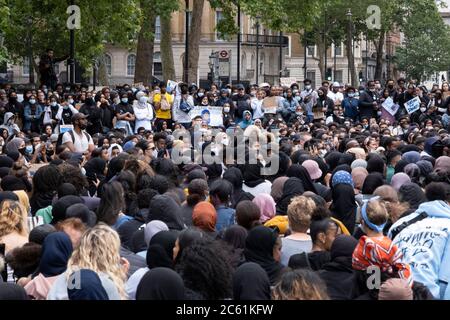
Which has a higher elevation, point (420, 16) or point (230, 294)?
point (420, 16)

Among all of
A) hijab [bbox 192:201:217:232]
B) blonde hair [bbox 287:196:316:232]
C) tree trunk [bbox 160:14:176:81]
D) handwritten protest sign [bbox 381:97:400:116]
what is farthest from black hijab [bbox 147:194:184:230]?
tree trunk [bbox 160:14:176:81]

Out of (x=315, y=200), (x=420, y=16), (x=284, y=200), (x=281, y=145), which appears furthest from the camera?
(x=420, y=16)

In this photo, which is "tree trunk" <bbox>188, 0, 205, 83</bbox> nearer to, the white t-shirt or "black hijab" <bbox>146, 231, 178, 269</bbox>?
the white t-shirt

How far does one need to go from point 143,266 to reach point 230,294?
174 cm

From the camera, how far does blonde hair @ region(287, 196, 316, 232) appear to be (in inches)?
372

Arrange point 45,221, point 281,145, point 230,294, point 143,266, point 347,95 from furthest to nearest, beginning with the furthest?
point 347,95 < point 281,145 < point 45,221 < point 143,266 < point 230,294

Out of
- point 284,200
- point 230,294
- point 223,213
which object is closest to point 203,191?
point 223,213

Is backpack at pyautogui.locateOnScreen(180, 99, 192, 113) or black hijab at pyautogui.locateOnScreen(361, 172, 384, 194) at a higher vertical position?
backpack at pyautogui.locateOnScreen(180, 99, 192, 113)

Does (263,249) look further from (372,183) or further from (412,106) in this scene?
(412,106)

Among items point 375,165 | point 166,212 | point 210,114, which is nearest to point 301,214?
point 166,212

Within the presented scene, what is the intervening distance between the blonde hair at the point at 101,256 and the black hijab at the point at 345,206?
4696 millimetres

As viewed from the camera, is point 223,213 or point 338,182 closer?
point 223,213

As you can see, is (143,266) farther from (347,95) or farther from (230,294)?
(347,95)

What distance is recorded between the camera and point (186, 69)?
36.8 meters
